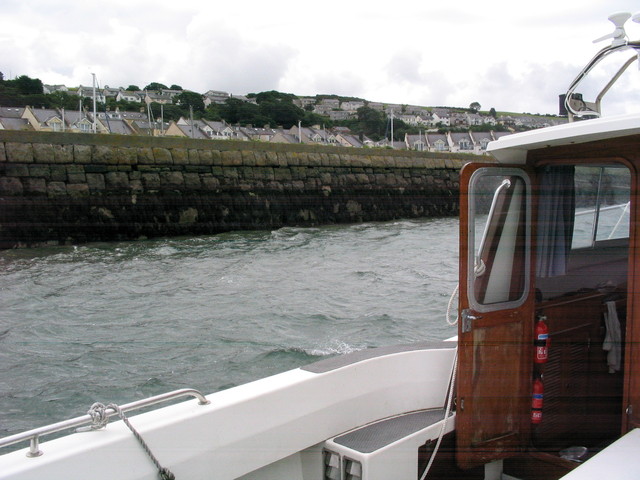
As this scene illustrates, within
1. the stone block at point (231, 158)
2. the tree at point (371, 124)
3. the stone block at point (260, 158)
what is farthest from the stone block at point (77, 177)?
the tree at point (371, 124)

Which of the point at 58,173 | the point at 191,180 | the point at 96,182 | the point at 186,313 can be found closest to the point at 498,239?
the point at 186,313

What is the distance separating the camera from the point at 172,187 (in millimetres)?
16047

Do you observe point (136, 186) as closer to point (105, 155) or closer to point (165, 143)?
point (105, 155)

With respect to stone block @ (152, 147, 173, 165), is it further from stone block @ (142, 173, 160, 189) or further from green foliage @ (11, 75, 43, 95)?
green foliage @ (11, 75, 43, 95)

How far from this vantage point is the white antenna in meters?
2.51

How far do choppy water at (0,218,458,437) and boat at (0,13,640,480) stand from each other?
323 cm

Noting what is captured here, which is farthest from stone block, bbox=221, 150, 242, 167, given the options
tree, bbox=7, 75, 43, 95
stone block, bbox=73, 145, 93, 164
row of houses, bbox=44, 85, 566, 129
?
tree, bbox=7, 75, 43, 95

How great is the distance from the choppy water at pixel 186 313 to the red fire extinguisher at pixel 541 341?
3609mm

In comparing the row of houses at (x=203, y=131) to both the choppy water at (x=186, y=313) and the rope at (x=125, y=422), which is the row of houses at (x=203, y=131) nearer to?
the choppy water at (x=186, y=313)

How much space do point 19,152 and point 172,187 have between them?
12.3 ft

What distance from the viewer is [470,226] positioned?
2.62 m

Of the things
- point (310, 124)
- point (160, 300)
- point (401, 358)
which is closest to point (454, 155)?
point (160, 300)

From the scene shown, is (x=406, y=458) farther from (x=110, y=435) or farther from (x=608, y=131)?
(x=608, y=131)

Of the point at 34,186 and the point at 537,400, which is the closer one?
the point at 537,400
